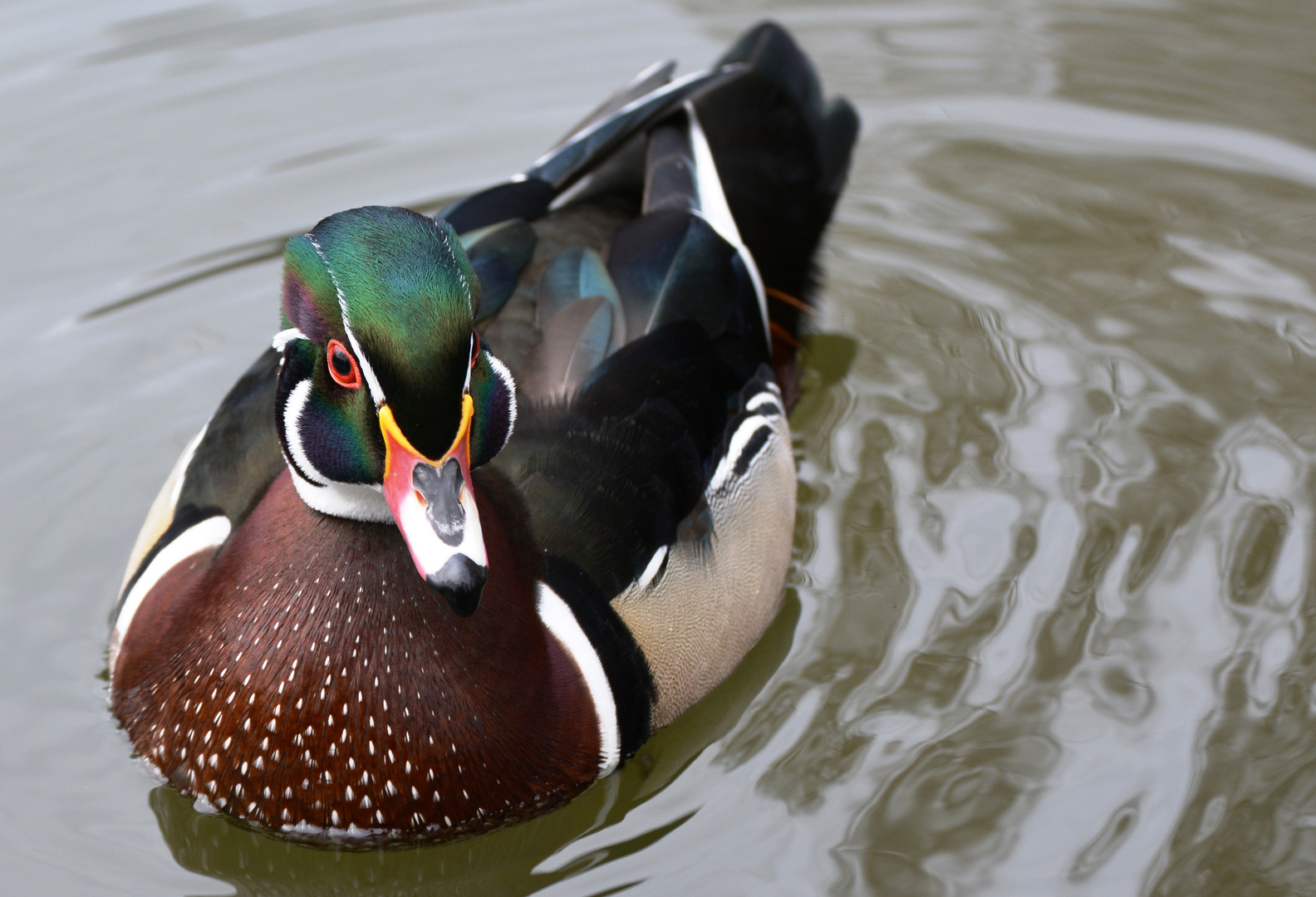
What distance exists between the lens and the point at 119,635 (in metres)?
3.75

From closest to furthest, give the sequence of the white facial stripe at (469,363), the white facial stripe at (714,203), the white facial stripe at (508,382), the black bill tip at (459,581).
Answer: the black bill tip at (459,581) < the white facial stripe at (469,363) < the white facial stripe at (508,382) < the white facial stripe at (714,203)

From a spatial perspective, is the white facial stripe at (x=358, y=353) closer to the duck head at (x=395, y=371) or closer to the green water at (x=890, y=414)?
the duck head at (x=395, y=371)

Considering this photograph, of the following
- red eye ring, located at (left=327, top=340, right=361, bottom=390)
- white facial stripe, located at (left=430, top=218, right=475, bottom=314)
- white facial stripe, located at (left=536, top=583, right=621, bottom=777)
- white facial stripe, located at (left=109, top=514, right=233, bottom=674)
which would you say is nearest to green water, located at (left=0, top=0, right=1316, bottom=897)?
white facial stripe, located at (left=536, top=583, right=621, bottom=777)

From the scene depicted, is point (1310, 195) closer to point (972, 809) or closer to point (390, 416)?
point (972, 809)

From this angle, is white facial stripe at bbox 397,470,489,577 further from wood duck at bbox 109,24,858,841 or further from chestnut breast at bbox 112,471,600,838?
chestnut breast at bbox 112,471,600,838

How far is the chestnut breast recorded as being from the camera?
3148 mm

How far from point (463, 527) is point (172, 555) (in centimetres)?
115

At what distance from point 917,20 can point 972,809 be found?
460 cm

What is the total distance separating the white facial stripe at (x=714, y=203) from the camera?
457 centimetres

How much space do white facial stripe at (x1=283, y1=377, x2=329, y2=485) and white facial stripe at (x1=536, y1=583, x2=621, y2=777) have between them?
638 mm

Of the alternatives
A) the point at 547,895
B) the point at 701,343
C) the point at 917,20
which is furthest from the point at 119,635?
the point at 917,20

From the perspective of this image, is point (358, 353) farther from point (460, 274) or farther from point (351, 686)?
point (351, 686)

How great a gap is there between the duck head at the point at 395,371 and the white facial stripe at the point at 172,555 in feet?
2.28

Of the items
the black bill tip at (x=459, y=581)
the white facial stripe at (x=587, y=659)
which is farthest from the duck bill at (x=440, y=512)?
the white facial stripe at (x=587, y=659)
